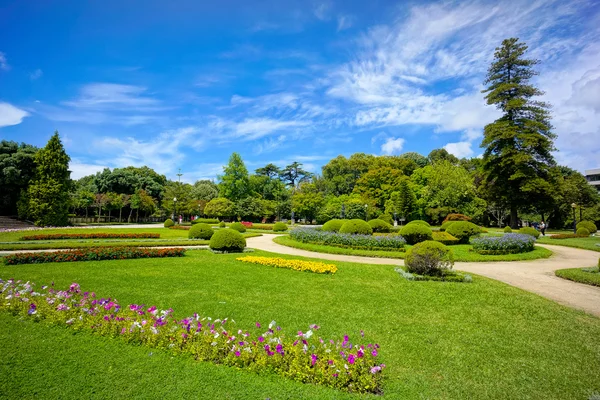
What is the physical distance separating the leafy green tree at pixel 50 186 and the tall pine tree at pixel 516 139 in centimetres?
4439

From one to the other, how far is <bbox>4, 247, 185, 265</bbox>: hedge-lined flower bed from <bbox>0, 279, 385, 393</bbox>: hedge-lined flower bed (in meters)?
6.77

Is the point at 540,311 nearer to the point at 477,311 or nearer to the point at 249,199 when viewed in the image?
the point at 477,311

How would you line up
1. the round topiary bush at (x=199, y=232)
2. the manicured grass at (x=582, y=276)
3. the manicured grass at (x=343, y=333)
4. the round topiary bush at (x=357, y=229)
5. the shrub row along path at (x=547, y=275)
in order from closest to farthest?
the manicured grass at (x=343, y=333), the shrub row along path at (x=547, y=275), the manicured grass at (x=582, y=276), the round topiary bush at (x=357, y=229), the round topiary bush at (x=199, y=232)

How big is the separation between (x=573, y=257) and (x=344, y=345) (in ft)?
55.0

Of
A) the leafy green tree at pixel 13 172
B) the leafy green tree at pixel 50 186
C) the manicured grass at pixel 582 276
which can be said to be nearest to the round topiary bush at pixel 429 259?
the manicured grass at pixel 582 276

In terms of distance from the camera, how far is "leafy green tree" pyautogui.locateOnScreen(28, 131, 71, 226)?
31781 millimetres

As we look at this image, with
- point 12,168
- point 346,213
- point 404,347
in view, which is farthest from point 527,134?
point 12,168

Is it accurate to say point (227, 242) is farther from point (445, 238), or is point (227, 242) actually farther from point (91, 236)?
point (445, 238)

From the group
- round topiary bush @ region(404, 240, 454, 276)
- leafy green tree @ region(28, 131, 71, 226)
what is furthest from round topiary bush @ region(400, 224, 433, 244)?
Result: leafy green tree @ region(28, 131, 71, 226)

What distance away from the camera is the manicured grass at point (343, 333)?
12.0 ft

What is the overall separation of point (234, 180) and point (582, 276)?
1932 inches

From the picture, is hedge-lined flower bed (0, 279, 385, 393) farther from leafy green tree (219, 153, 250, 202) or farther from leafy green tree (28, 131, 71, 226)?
leafy green tree (219, 153, 250, 202)

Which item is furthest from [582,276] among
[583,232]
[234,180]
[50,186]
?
[234,180]

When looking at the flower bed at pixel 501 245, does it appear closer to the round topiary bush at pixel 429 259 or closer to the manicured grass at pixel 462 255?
the manicured grass at pixel 462 255
